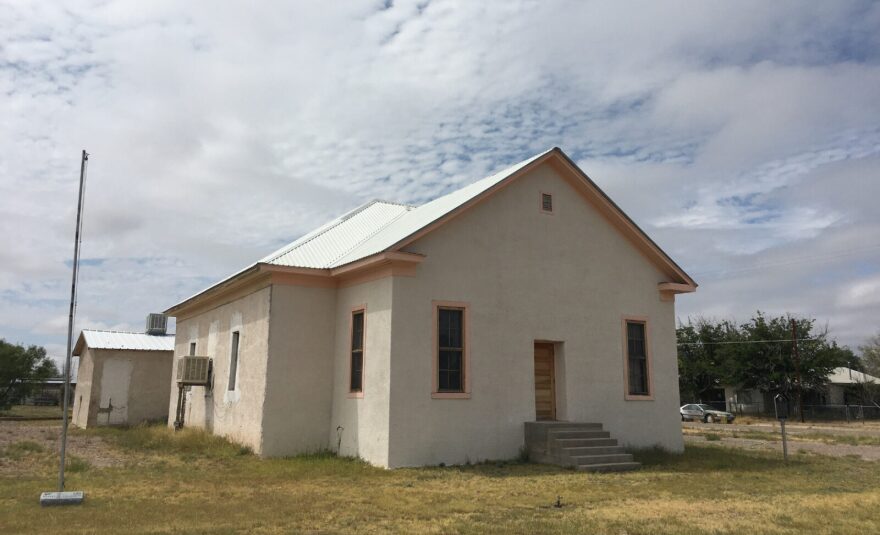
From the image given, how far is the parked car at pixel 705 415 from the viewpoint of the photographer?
39.7m

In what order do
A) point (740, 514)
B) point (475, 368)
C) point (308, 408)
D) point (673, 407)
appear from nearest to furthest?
point (740, 514)
point (475, 368)
point (308, 408)
point (673, 407)

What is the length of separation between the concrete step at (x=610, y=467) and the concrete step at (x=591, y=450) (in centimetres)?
40

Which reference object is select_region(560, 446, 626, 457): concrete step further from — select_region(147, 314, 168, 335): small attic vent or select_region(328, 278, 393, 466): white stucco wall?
select_region(147, 314, 168, 335): small attic vent

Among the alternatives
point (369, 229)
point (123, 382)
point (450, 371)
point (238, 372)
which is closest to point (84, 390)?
point (123, 382)

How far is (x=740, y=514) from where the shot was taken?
8953mm

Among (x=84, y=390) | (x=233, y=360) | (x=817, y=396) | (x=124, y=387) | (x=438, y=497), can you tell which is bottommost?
(x=438, y=497)

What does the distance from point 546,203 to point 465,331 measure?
3.97 meters

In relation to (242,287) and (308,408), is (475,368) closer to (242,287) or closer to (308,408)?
(308,408)

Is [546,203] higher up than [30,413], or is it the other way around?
[546,203]

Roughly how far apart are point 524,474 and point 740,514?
4.44m

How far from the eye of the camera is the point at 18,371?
1570 inches

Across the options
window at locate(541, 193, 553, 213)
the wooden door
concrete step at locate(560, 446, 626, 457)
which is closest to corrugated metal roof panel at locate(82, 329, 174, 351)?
the wooden door

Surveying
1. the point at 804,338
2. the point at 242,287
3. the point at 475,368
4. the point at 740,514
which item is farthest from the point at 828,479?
the point at 804,338

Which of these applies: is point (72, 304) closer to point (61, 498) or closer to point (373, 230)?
point (61, 498)
